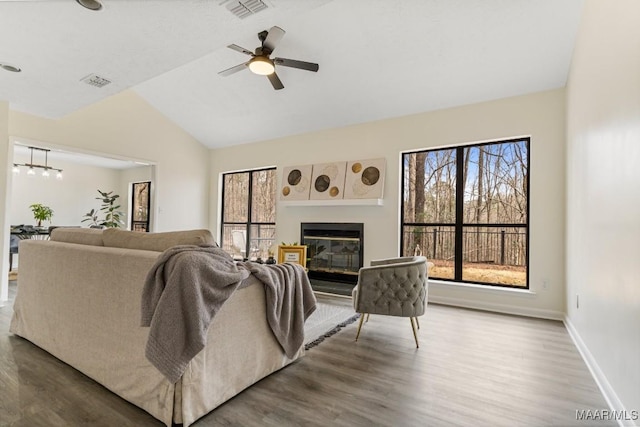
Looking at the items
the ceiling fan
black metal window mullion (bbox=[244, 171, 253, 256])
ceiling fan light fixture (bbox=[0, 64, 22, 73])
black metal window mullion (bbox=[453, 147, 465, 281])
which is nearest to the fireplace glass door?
black metal window mullion (bbox=[453, 147, 465, 281])

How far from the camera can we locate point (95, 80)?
135 inches

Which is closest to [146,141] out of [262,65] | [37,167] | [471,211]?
[37,167]

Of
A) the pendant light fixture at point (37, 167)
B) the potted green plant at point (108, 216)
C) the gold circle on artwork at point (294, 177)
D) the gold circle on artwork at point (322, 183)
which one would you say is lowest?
the potted green plant at point (108, 216)

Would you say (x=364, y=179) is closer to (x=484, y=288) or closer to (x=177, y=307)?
(x=484, y=288)

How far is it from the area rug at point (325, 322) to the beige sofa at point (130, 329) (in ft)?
1.59

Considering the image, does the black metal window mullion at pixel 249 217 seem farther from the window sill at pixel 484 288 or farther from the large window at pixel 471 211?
the window sill at pixel 484 288

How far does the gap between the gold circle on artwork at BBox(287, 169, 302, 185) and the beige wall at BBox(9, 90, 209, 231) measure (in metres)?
2.35

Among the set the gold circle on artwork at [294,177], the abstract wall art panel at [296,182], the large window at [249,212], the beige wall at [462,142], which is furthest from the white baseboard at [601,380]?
the large window at [249,212]

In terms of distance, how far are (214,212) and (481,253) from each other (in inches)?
208

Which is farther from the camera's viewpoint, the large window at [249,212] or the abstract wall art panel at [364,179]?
the large window at [249,212]

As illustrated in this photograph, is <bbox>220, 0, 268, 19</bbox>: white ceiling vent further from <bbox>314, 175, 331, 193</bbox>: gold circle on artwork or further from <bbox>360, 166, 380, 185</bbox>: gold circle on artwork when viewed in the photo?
<bbox>314, 175, 331, 193</bbox>: gold circle on artwork

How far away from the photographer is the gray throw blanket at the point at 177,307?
5.14 feet

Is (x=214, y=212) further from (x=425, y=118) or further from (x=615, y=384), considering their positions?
(x=615, y=384)

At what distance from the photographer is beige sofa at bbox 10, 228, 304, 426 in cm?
175
